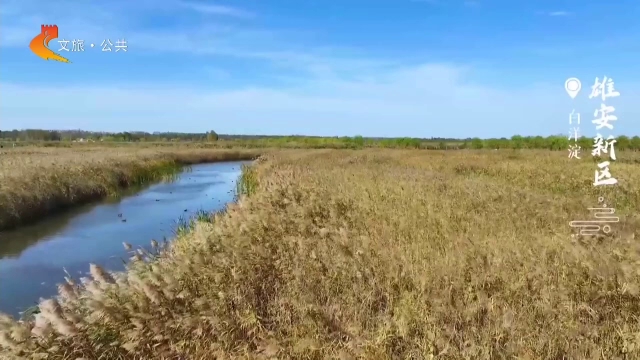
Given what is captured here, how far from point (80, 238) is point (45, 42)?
4.56 meters

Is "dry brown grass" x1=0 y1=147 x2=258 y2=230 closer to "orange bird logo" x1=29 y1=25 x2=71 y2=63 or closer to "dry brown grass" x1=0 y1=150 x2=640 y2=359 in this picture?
"orange bird logo" x1=29 y1=25 x2=71 y2=63

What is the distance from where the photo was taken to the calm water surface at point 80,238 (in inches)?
304

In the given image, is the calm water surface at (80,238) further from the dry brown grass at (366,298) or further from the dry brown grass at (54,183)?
the dry brown grass at (366,298)

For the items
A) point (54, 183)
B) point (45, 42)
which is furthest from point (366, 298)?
point (54, 183)

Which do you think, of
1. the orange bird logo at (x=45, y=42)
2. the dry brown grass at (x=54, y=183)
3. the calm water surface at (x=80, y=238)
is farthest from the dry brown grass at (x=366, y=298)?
the dry brown grass at (x=54, y=183)

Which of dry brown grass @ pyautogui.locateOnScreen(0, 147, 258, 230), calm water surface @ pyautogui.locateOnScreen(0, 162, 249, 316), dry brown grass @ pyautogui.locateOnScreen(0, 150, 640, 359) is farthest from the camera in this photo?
dry brown grass @ pyautogui.locateOnScreen(0, 147, 258, 230)

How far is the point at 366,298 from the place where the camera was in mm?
3982

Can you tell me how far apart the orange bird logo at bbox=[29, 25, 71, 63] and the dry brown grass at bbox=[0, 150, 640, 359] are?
612 cm

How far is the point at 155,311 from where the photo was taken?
389 cm

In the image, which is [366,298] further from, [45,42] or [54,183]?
[54,183]

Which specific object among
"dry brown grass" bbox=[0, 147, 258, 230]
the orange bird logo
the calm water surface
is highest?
the orange bird logo

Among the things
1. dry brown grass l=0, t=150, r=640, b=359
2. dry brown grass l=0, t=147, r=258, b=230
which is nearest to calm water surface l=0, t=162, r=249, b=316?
dry brown grass l=0, t=147, r=258, b=230

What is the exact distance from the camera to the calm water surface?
773cm

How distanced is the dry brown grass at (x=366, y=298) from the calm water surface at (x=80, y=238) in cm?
339
